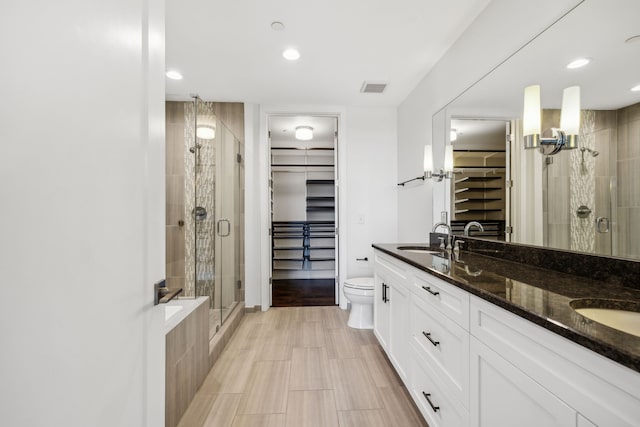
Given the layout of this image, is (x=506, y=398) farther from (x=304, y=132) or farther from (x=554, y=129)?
(x=304, y=132)

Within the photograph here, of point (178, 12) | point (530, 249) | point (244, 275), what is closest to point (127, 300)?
point (530, 249)

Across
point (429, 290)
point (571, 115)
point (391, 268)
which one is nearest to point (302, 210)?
point (391, 268)

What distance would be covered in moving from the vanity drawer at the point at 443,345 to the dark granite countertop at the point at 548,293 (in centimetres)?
20

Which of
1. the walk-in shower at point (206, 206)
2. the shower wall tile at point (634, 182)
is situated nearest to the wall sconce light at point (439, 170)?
the shower wall tile at point (634, 182)

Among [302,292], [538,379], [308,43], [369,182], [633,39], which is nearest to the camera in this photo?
[538,379]

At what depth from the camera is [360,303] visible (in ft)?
9.01

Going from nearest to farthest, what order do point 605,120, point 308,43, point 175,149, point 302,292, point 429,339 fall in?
1. point 605,120
2. point 429,339
3. point 308,43
4. point 175,149
5. point 302,292

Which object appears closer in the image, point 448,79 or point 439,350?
point 439,350

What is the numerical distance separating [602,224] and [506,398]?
0.82 metres

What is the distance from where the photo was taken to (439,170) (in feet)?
8.05

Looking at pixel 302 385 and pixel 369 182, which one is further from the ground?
pixel 369 182

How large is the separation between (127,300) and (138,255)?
0.11 meters

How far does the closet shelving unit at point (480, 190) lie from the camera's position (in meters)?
1.77

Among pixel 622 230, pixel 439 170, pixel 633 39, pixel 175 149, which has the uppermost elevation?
pixel 175 149
